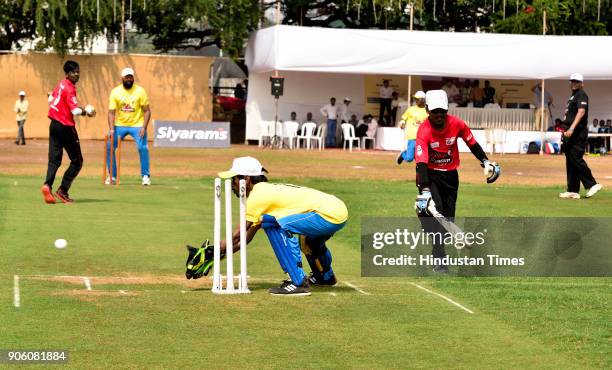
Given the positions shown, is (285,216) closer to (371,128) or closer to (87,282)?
(87,282)

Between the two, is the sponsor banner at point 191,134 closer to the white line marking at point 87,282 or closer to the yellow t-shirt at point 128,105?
the yellow t-shirt at point 128,105

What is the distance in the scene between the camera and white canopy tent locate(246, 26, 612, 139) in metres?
41.7

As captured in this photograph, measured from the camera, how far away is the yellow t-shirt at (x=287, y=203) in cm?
1160

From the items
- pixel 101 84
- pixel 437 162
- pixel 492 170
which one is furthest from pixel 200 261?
pixel 101 84

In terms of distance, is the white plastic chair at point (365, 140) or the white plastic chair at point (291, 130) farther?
the white plastic chair at point (365, 140)

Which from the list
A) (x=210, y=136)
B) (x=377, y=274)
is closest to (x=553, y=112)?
(x=210, y=136)

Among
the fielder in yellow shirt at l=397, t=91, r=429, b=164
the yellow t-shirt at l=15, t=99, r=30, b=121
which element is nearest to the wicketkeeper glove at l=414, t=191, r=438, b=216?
the fielder in yellow shirt at l=397, t=91, r=429, b=164

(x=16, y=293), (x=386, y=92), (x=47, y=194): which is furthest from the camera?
(x=386, y=92)

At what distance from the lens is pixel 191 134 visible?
1603 inches

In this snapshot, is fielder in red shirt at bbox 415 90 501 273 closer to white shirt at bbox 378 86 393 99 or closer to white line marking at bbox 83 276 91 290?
white line marking at bbox 83 276 91 290

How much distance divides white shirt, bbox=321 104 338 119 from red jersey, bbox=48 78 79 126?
25057mm

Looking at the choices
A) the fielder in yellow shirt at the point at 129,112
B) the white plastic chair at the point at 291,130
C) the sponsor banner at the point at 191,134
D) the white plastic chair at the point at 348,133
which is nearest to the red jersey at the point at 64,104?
the fielder in yellow shirt at the point at 129,112

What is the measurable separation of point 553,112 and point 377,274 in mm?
35345

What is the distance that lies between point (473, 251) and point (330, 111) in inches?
1219
